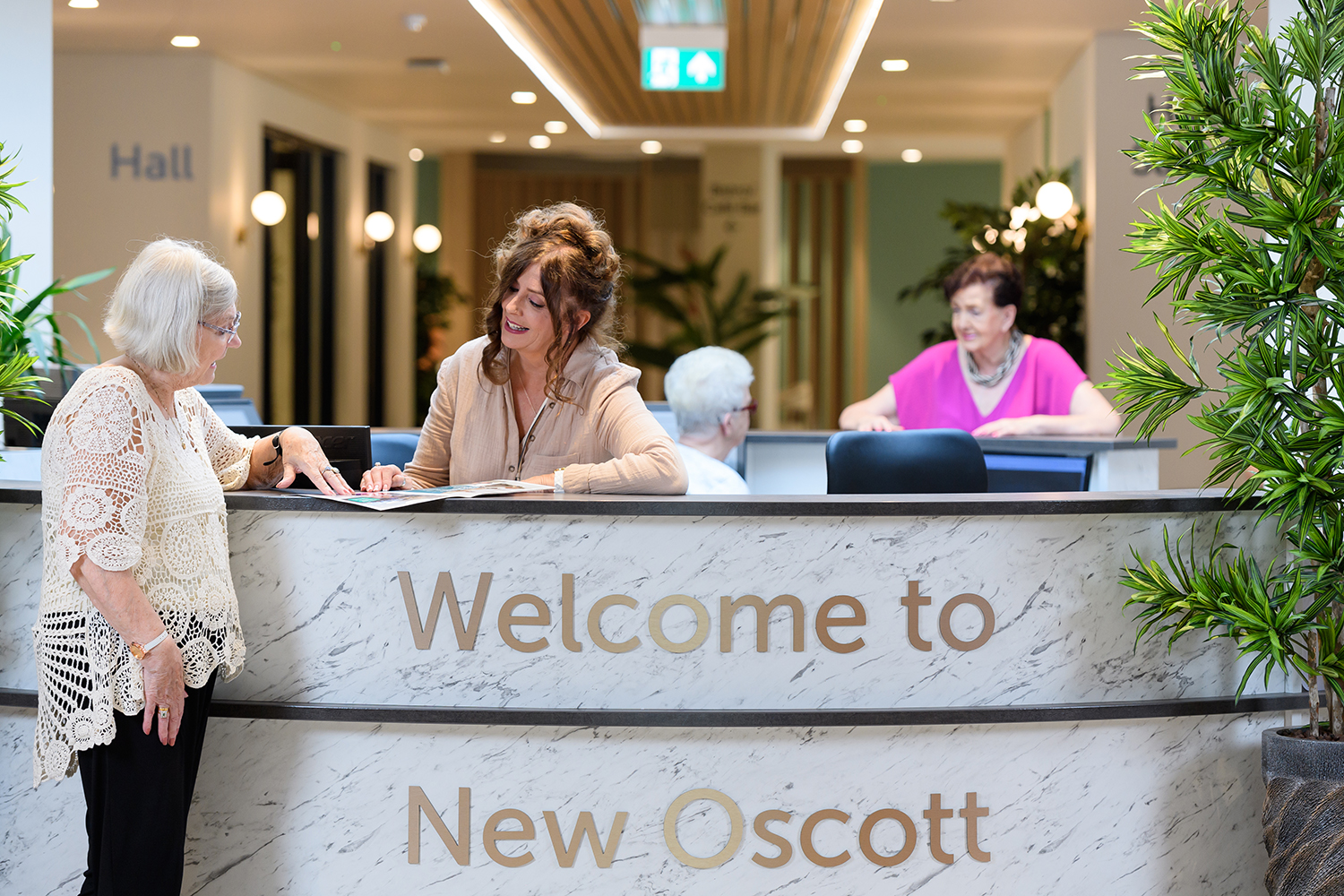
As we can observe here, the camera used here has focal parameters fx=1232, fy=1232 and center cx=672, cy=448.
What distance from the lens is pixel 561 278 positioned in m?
2.70

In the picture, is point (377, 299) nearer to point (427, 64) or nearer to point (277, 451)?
point (427, 64)

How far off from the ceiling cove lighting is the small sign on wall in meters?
2.53

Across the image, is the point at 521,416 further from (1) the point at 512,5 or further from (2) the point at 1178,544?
(1) the point at 512,5

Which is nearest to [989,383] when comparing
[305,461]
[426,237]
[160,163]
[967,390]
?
[967,390]

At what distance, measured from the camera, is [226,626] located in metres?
2.32

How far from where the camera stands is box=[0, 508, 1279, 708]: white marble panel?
7.90 feet

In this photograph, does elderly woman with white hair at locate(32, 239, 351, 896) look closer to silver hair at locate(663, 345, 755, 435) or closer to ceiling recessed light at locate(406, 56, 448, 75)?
silver hair at locate(663, 345, 755, 435)

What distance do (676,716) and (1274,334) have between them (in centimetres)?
137

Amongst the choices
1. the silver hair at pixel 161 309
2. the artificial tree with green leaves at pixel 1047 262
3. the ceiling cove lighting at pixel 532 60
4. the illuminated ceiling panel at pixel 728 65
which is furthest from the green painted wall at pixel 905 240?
the silver hair at pixel 161 309

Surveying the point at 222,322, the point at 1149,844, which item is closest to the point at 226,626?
the point at 222,322

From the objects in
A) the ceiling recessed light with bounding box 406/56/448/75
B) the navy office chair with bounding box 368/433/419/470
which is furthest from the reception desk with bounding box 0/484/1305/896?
the ceiling recessed light with bounding box 406/56/448/75

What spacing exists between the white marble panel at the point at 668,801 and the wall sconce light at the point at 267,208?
24.9ft

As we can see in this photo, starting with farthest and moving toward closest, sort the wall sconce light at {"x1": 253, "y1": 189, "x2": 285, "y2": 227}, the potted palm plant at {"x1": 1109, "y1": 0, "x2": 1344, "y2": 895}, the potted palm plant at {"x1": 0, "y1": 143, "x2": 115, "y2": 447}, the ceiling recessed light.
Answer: the wall sconce light at {"x1": 253, "y1": 189, "x2": 285, "y2": 227} < the ceiling recessed light < the potted palm plant at {"x1": 0, "y1": 143, "x2": 115, "y2": 447} < the potted palm plant at {"x1": 1109, "y1": 0, "x2": 1344, "y2": 895}

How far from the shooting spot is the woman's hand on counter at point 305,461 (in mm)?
2570
